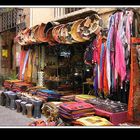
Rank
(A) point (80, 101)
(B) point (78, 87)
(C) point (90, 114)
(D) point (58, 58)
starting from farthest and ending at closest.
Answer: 1. (D) point (58, 58)
2. (B) point (78, 87)
3. (A) point (80, 101)
4. (C) point (90, 114)

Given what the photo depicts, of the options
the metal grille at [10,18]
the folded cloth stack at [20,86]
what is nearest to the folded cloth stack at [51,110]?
the folded cloth stack at [20,86]

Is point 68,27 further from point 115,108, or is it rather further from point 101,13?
point 115,108

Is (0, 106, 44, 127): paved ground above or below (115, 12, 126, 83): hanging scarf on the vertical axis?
below

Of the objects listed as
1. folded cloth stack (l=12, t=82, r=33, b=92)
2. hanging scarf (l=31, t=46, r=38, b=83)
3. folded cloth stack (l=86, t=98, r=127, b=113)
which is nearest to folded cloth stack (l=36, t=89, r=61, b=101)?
folded cloth stack (l=12, t=82, r=33, b=92)

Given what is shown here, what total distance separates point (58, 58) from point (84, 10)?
2319 mm

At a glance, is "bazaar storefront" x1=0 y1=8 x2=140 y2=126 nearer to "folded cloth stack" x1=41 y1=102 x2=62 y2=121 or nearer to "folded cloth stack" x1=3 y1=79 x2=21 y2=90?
"folded cloth stack" x1=41 y1=102 x2=62 y2=121

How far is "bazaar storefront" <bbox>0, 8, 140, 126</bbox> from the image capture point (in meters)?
5.30

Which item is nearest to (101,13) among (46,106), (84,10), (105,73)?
(84,10)

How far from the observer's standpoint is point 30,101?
702 cm

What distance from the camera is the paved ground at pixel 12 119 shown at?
6.20 m

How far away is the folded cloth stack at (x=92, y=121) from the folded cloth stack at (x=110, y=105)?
0.24 metres

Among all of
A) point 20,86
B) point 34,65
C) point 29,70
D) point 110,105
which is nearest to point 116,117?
point 110,105

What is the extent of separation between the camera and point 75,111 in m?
5.49

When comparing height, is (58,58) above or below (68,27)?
below
